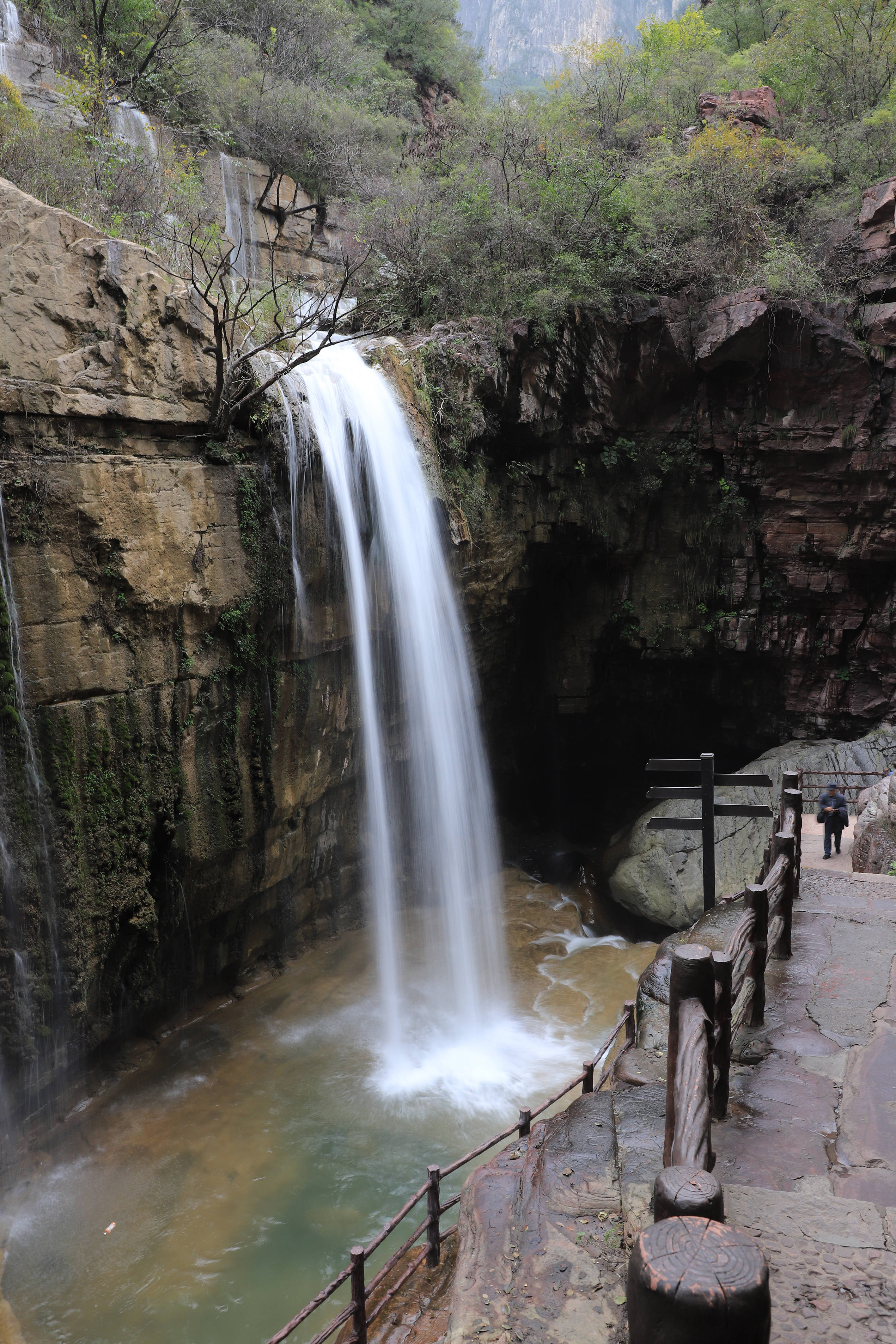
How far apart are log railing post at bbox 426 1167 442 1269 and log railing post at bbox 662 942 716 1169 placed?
9.25 ft

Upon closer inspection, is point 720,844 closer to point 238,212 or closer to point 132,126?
point 238,212

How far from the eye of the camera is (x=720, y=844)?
14.0m

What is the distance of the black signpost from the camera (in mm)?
8039

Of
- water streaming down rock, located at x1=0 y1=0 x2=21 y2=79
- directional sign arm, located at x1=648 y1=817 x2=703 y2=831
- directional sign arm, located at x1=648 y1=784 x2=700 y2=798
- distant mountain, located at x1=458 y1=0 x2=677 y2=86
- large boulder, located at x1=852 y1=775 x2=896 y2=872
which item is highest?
distant mountain, located at x1=458 y1=0 x2=677 y2=86

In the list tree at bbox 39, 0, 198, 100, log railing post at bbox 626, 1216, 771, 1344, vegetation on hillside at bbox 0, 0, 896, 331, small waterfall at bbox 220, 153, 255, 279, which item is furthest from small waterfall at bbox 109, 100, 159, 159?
log railing post at bbox 626, 1216, 771, 1344

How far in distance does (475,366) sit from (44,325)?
22.6ft

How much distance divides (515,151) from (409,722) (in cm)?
1203

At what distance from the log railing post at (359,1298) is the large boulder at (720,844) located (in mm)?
9562

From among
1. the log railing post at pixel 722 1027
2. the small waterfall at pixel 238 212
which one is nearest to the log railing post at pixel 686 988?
the log railing post at pixel 722 1027

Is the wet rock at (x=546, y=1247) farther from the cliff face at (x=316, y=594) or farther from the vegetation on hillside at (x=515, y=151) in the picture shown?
the vegetation on hillside at (x=515, y=151)

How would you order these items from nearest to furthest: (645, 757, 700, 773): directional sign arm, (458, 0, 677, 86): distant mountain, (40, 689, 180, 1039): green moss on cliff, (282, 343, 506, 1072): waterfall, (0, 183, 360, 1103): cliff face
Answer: (0, 183, 360, 1103): cliff face → (40, 689, 180, 1039): green moss on cliff → (645, 757, 700, 773): directional sign arm → (282, 343, 506, 1072): waterfall → (458, 0, 677, 86): distant mountain

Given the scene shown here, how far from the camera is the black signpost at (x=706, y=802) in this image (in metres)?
8.04

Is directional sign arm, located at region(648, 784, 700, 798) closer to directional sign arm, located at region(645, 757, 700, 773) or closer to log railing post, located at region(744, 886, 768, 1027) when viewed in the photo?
directional sign arm, located at region(645, 757, 700, 773)

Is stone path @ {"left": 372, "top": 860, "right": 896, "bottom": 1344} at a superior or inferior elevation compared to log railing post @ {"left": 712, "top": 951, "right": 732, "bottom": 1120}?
inferior
